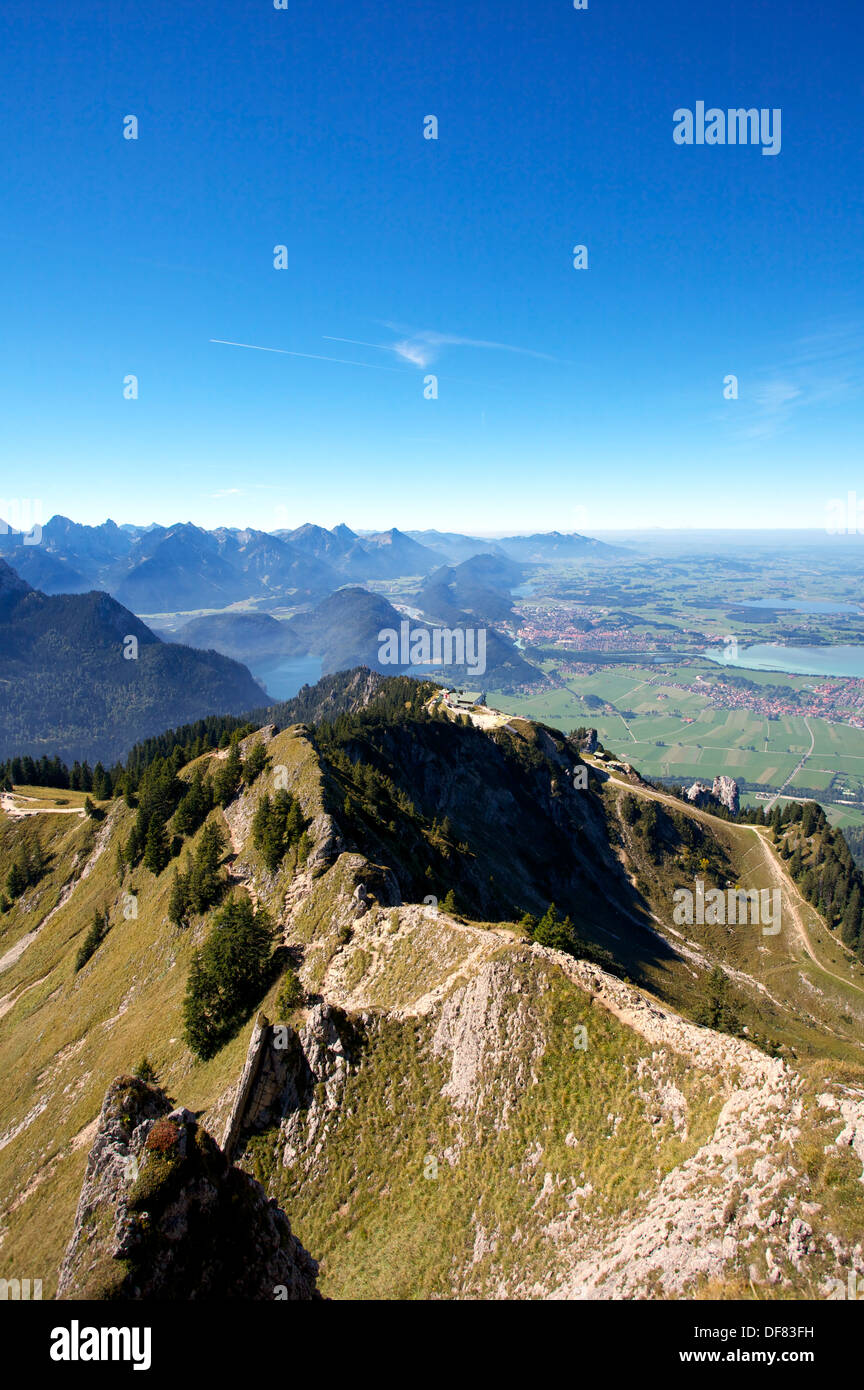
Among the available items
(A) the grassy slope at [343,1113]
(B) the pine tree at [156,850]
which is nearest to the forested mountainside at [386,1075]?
(A) the grassy slope at [343,1113]

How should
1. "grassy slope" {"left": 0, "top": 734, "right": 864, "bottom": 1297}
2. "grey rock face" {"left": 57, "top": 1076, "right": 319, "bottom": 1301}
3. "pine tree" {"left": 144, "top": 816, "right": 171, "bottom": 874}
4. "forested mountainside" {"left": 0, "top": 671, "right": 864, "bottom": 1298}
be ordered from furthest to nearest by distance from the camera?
"pine tree" {"left": 144, "top": 816, "right": 171, "bottom": 874} < "grassy slope" {"left": 0, "top": 734, "right": 864, "bottom": 1297} < "forested mountainside" {"left": 0, "top": 671, "right": 864, "bottom": 1298} < "grey rock face" {"left": 57, "top": 1076, "right": 319, "bottom": 1301}

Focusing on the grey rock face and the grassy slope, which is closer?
the grey rock face

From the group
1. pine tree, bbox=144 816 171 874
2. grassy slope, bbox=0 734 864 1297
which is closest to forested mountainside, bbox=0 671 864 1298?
grassy slope, bbox=0 734 864 1297

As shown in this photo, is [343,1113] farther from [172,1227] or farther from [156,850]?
[156,850]

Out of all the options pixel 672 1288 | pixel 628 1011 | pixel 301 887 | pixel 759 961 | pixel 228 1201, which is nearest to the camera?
pixel 672 1288

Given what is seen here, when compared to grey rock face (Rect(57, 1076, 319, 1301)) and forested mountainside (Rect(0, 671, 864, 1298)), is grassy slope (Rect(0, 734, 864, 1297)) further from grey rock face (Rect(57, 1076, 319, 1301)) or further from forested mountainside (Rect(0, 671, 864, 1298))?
grey rock face (Rect(57, 1076, 319, 1301))

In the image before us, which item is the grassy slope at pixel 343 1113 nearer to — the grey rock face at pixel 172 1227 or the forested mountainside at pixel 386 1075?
the forested mountainside at pixel 386 1075

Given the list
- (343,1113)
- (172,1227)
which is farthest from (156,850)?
(172,1227)

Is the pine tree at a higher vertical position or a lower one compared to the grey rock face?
lower
